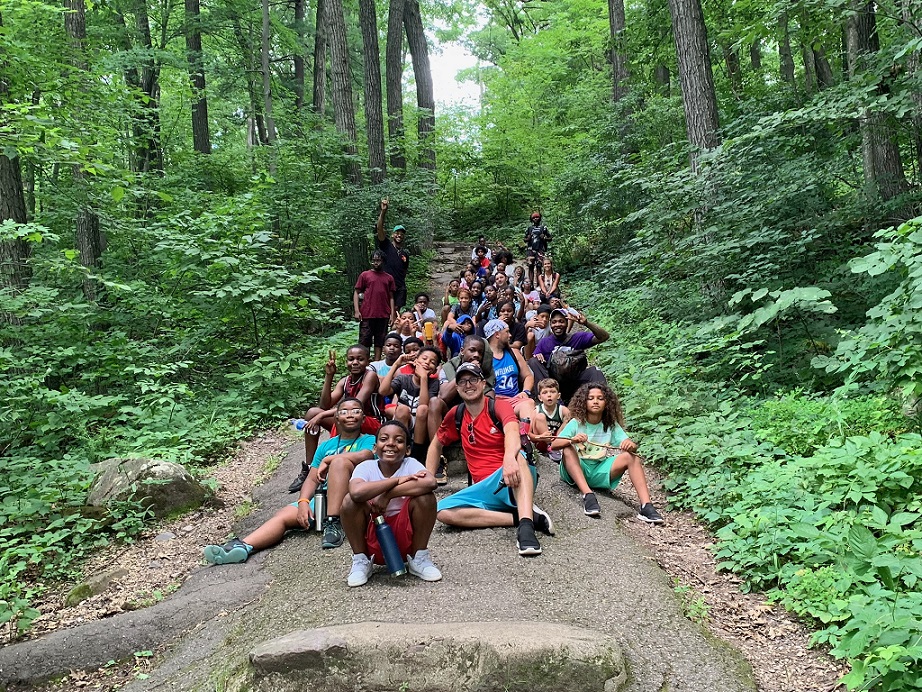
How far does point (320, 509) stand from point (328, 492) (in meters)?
0.37

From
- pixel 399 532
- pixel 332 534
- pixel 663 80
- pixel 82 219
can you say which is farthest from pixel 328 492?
pixel 663 80

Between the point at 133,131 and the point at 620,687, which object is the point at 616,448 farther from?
the point at 133,131

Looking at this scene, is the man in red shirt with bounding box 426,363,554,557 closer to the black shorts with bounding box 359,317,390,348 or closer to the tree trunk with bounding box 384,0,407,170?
the black shorts with bounding box 359,317,390,348

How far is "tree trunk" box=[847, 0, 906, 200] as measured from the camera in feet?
25.4

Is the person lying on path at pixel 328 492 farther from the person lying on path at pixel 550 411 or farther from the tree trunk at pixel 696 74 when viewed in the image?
the tree trunk at pixel 696 74

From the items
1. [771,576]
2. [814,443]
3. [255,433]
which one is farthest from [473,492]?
[255,433]

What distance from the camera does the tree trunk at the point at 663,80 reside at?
48.1 ft

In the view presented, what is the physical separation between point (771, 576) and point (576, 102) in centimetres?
1647

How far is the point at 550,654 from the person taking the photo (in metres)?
2.87

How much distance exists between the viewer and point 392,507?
4031mm

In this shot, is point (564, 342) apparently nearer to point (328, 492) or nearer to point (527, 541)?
point (527, 541)

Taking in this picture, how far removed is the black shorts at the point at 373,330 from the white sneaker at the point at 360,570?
19.1 feet

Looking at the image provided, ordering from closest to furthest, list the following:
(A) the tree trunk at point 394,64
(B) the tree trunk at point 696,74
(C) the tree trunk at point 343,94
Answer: (B) the tree trunk at point 696,74 < (C) the tree trunk at point 343,94 < (A) the tree trunk at point 394,64

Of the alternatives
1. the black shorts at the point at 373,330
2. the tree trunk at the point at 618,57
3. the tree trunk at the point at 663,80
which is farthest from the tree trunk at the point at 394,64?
the black shorts at the point at 373,330
